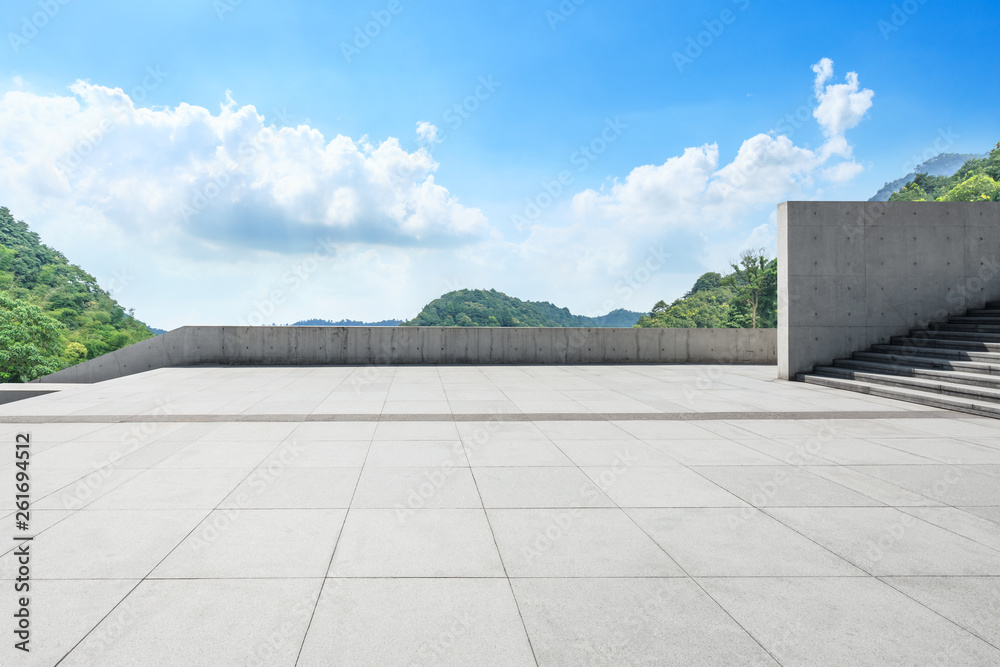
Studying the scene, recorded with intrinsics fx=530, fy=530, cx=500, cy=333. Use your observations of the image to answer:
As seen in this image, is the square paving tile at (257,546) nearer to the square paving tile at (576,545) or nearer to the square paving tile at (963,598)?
the square paving tile at (576,545)

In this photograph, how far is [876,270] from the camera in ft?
49.3

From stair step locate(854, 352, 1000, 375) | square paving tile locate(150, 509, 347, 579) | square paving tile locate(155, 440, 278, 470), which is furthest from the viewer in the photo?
stair step locate(854, 352, 1000, 375)

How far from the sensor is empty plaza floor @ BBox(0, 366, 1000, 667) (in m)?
2.77

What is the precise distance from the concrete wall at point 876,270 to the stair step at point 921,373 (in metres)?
0.76

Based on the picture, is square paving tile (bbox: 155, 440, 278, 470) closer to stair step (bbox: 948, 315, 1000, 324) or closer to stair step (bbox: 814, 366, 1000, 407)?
stair step (bbox: 814, 366, 1000, 407)

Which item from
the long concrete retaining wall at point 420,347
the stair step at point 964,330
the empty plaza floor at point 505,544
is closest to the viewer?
the empty plaza floor at point 505,544

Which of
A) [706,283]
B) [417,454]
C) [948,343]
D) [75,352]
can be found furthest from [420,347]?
[706,283]

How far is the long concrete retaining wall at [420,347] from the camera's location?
19938 mm

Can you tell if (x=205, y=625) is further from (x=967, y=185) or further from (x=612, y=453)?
(x=967, y=185)

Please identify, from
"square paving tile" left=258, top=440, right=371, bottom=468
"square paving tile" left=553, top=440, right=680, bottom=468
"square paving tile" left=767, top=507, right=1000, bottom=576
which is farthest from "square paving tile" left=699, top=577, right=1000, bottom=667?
"square paving tile" left=258, top=440, right=371, bottom=468

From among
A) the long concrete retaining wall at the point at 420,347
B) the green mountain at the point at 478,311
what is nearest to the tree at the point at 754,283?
the green mountain at the point at 478,311

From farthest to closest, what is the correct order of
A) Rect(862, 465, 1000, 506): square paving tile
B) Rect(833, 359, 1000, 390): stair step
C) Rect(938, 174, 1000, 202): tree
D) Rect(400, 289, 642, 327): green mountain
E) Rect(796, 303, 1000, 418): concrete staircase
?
1. Rect(400, 289, 642, 327): green mountain
2. Rect(938, 174, 1000, 202): tree
3. Rect(833, 359, 1000, 390): stair step
4. Rect(796, 303, 1000, 418): concrete staircase
5. Rect(862, 465, 1000, 506): square paving tile

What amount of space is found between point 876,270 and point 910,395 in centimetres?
545

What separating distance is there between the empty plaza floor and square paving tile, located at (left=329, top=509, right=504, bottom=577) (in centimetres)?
2
